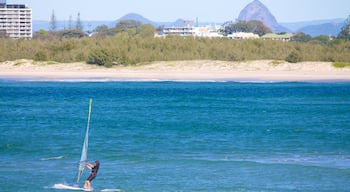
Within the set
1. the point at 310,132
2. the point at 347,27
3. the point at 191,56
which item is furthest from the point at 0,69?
the point at 347,27

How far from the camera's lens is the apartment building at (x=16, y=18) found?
177 metres

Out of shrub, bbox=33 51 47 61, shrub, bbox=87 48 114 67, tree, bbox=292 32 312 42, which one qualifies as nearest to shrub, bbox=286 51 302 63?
shrub, bbox=87 48 114 67

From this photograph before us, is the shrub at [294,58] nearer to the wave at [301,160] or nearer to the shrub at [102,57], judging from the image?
the shrub at [102,57]

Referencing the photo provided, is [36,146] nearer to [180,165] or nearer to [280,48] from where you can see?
[180,165]

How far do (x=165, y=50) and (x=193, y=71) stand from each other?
7.15 meters

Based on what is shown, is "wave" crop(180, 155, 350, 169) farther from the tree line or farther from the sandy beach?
the tree line

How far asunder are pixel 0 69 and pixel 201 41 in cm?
1899

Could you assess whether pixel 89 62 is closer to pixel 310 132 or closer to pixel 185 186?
pixel 310 132

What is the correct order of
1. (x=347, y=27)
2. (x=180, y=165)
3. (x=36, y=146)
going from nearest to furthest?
(x=180, y=165) < (x=36, y=146) < (x=347, y=27)

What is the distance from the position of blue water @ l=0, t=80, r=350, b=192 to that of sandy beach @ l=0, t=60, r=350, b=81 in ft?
26.8

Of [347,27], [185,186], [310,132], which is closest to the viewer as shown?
[185,186]

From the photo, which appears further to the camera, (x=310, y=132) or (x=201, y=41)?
(x=201, y=41)

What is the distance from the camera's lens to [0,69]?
Answer: 213 feet

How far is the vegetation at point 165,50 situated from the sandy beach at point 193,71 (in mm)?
1452
